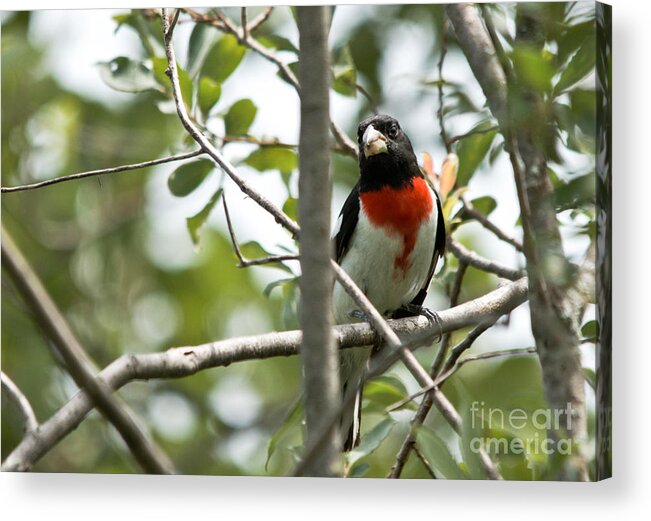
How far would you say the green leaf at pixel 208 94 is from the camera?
3229 millimetres

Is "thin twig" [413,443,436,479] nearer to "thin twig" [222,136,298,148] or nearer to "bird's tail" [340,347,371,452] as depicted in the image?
"bird's tail" [340,347,371,452]

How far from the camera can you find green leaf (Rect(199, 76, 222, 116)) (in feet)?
10.6

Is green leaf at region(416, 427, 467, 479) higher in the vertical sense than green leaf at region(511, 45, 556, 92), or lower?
lower

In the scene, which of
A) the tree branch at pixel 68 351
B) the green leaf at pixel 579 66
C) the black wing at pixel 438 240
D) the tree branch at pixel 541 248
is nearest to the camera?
the tree branch at pixel 68 351

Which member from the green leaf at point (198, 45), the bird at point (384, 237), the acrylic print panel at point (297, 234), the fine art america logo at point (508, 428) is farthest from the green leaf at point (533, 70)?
the green leaf at point (198, 45)

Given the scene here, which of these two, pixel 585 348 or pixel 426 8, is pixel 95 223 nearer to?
pixel 426 8

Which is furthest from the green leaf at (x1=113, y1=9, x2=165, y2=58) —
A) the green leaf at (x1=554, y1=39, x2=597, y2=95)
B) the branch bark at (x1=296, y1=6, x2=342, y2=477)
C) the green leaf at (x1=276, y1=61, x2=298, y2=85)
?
the branch bark at (x1=296, y1=6, x2=342, y2=477)

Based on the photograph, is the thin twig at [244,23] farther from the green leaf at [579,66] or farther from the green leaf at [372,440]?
the green leaf at [372,440]

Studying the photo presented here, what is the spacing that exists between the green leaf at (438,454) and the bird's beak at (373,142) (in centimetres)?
104

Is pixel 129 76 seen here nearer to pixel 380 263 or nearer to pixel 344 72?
pixel 344 72

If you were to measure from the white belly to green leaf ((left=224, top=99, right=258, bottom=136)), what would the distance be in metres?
0.51

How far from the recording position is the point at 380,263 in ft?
10.9

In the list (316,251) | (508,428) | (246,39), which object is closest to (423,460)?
(508,428)

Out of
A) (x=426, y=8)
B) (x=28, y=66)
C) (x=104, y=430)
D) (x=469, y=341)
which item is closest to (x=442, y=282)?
(x=469, y=341)
